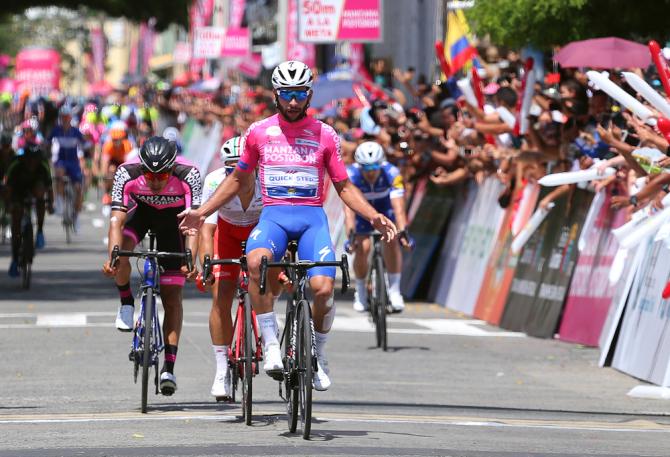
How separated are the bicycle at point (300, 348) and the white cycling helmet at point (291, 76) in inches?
41.8

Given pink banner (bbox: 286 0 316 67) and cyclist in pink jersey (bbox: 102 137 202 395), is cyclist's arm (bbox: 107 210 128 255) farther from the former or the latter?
pink banner (bbox: 286 0 316 67)

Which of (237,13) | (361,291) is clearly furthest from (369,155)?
(237,13)

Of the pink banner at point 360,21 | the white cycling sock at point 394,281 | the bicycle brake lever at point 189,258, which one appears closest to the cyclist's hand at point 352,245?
the white cycling sock at point 394,281

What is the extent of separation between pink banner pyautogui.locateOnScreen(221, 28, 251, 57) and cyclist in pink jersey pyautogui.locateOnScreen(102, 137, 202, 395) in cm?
3687

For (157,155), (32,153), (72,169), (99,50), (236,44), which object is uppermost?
(236,44)

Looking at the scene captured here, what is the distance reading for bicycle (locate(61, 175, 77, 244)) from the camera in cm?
3192

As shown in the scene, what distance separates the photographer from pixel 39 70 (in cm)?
10250

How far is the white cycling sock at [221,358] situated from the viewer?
490 inches

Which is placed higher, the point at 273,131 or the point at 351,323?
the point at 273,131

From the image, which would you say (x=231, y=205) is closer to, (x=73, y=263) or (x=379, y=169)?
(x=379, y=169)

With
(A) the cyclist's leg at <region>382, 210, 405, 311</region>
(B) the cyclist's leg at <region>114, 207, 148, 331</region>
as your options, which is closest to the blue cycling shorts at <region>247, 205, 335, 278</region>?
(B) the cyclist's leg at <region>114, 207, 148, 331</region>

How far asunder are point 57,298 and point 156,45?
112 metres

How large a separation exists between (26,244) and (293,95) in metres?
12.2

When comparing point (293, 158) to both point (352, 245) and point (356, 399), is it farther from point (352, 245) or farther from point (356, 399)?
point (352, 245)
